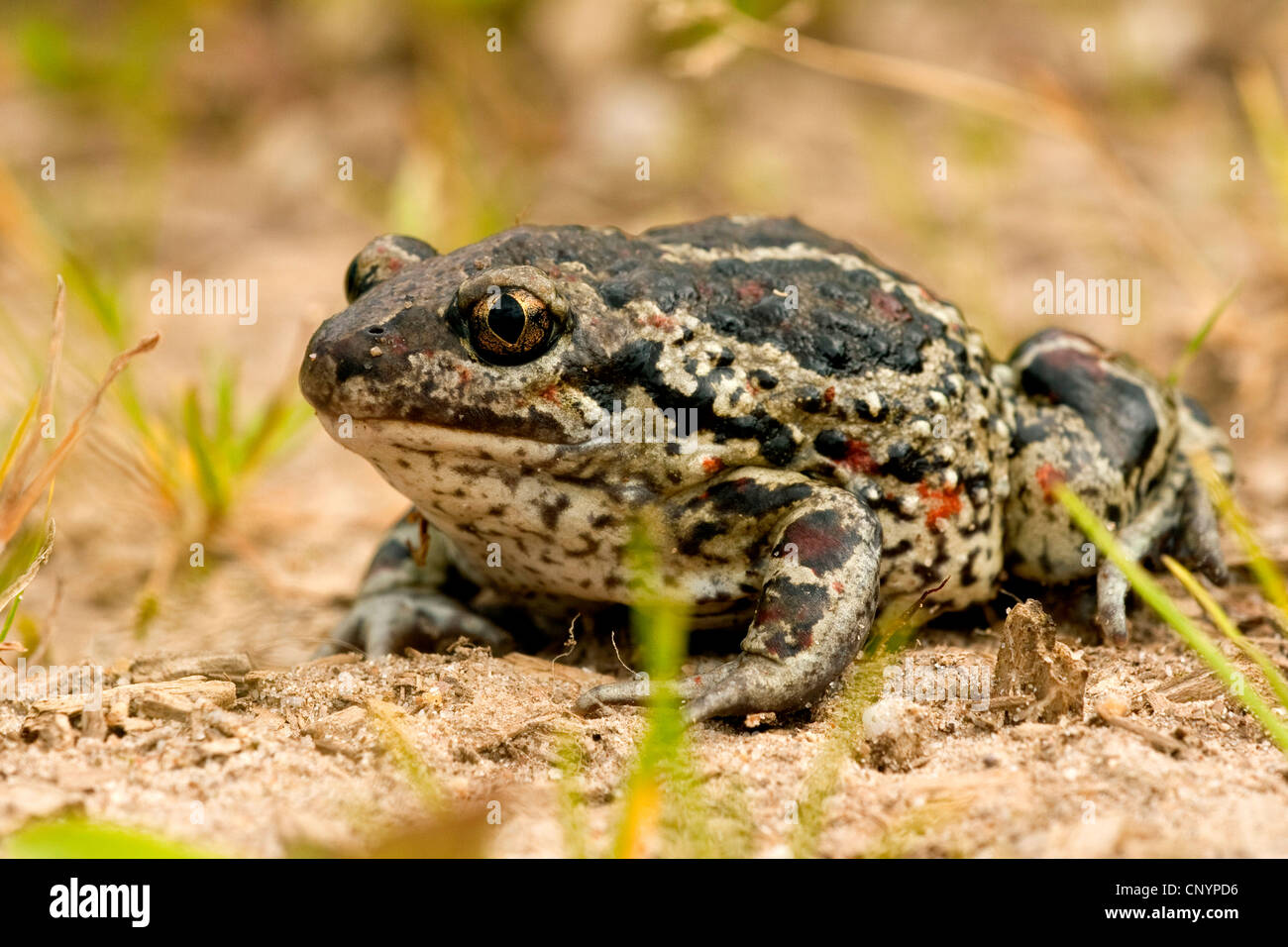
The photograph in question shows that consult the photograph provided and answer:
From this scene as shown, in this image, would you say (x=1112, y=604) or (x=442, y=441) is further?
(x=1112, y=604)

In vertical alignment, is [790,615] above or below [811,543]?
below

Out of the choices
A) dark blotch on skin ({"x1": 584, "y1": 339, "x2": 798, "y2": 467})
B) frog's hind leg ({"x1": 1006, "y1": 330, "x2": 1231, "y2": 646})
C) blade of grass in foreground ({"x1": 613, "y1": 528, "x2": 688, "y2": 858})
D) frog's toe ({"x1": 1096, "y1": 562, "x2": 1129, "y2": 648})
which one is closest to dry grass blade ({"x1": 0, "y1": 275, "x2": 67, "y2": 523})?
dark blotch on skin ({"x1": 584, "y1": 339, "x2": 798, "y2": 467})

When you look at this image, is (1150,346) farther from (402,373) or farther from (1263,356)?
(402,373)

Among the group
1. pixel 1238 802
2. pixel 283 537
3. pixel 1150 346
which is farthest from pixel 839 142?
pixel 1238 802

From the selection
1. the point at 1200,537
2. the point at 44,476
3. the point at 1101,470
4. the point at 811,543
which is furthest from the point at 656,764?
the point at 1200,537

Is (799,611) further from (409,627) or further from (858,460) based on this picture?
(409,627)
